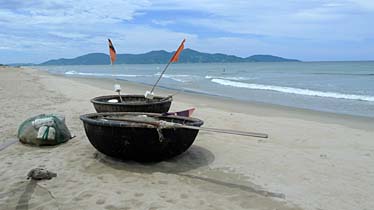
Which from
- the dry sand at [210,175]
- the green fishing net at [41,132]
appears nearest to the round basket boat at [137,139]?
the dry sand at [210,175]

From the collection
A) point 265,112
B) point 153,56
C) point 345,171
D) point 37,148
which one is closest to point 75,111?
point 37,148

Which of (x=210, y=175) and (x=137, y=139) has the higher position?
(x=137, y=139)

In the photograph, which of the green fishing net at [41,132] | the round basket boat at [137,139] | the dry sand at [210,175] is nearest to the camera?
the dry sand at [210,175]

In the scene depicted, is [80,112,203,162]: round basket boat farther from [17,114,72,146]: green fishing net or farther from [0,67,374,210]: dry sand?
[17,114,72,146]: green fishing net

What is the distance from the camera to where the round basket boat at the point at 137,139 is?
5.33 m

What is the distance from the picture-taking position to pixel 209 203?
4.32 metres

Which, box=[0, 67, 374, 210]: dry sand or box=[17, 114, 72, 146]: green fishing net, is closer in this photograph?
box=[0, 67, 374, 210]: dry sand

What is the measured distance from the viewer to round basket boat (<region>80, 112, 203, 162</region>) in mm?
5332

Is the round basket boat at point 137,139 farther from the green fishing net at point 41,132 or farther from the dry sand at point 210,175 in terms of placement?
the green fishing net at point 41,132

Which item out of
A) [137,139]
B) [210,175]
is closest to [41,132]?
[137,139]

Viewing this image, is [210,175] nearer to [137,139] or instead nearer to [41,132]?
[137,139]

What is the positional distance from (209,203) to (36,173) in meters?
2.27

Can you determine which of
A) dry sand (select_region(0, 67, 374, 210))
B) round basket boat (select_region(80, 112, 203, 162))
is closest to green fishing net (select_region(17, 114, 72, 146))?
dry sand (select_region(0, 67, 374, 210))

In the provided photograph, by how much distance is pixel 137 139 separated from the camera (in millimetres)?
5387
